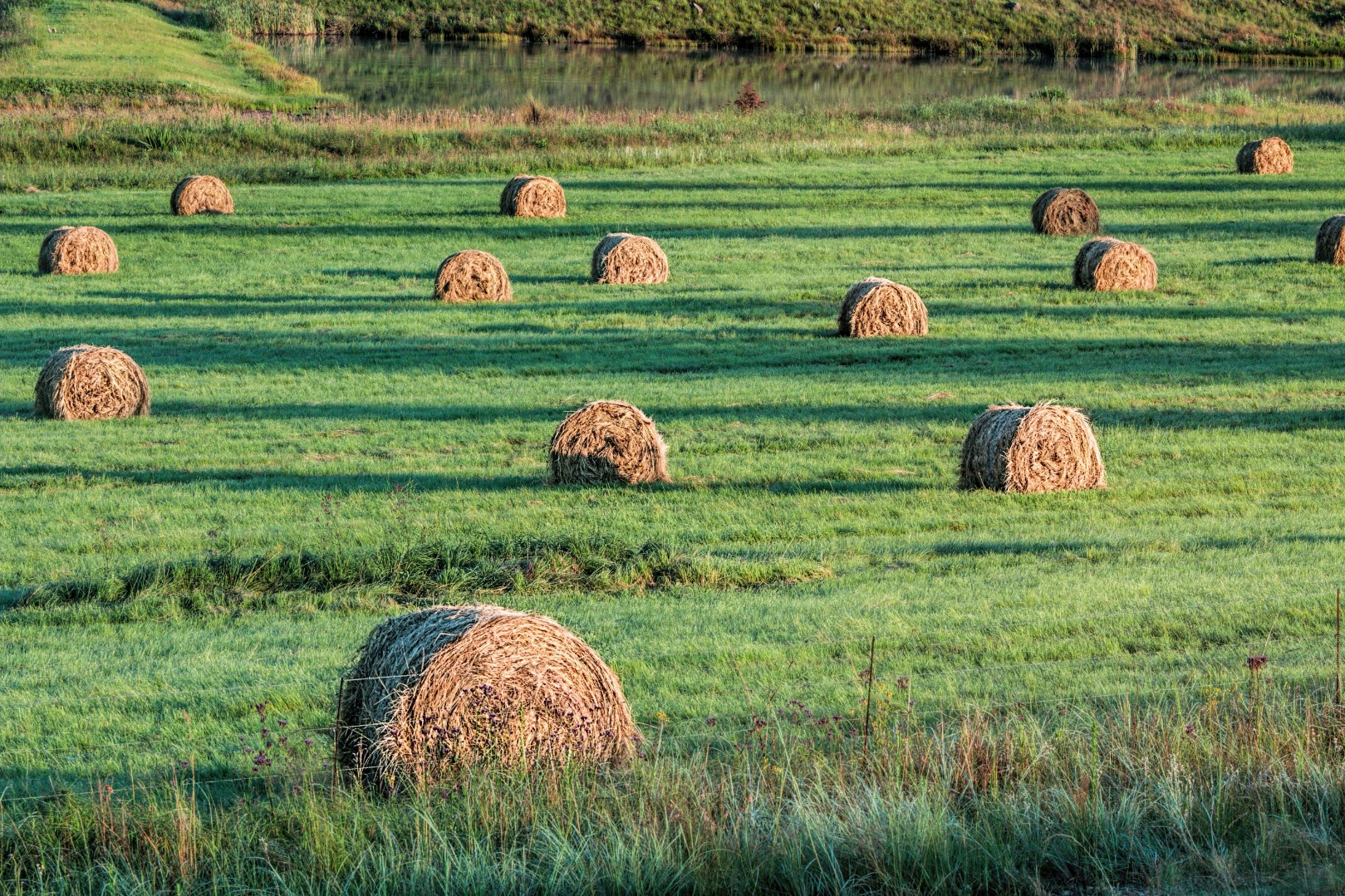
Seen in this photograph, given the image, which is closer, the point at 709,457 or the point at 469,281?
the point at 709,457

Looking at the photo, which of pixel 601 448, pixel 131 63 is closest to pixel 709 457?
pixel 601 448

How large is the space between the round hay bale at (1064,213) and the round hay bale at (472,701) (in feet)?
111

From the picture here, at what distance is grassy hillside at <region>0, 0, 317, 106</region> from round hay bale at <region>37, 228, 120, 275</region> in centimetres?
3464

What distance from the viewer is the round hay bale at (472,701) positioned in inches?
336

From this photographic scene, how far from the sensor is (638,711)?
10266 millimetres

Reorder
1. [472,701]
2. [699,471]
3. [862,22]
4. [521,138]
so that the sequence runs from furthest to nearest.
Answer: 1. [862,22]
2. [521,138]
3. [699,471]
4. [472,701]

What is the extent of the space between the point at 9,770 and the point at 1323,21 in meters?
134

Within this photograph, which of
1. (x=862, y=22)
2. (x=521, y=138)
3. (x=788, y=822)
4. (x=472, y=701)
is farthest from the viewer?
(x=862, y=22)

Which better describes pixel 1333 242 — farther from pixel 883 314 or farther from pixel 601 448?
pixel 601 448

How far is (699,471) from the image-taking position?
734 inches

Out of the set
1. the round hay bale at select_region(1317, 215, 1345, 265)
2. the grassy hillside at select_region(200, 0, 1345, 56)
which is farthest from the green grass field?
the grassy hillside at select_region(200, 0, 1345, 56)

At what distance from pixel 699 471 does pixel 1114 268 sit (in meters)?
16.2

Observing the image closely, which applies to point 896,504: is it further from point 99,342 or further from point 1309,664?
point 99,342

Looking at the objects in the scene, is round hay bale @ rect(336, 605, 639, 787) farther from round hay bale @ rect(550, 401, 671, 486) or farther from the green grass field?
A: round hay bale @ rect(550, 401, 671, 486)
